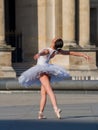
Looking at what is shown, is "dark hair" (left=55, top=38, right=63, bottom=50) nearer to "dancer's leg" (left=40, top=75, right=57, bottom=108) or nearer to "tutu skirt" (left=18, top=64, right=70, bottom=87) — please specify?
"tutu skirt" (left=18, top=64, right=70, bottom=87)

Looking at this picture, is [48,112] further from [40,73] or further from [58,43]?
[58,43]

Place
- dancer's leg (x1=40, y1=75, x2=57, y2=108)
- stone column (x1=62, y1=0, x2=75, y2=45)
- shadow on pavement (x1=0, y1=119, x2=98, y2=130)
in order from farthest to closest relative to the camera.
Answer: stone column (x1=62, y1=0, x2=75, y2=45) → dancer's leg (x1=40, y1=75, x2=57, y2=108) → shadow on pavement (x1=0, y1=119, x2=98, y2=130)

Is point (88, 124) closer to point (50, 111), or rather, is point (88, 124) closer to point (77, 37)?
point (50, 111)

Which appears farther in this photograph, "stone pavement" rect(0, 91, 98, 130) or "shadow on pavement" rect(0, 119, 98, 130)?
"stone pavement" rect(0, 91, 98, 130)

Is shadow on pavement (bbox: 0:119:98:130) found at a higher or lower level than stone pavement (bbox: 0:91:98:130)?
higher

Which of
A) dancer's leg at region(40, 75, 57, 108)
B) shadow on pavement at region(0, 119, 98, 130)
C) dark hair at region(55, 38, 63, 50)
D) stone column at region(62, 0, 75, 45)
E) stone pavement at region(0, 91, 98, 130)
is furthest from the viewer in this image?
stone column at region(62, 0, 75, 45)

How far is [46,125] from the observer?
1471 cm

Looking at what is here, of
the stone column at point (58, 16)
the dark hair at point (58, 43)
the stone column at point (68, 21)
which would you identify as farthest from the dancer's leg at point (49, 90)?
the stone column at point (58, 16)

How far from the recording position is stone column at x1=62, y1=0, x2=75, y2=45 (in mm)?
35062

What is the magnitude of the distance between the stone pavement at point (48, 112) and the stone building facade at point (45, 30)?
910cm

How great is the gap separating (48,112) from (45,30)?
64.8 ft

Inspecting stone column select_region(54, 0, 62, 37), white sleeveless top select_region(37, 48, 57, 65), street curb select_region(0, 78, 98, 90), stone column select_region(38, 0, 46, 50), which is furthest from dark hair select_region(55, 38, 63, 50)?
stone column select_region(38, 0, 46, 50)

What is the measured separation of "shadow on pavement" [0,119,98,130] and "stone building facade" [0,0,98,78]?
17952 millimetres

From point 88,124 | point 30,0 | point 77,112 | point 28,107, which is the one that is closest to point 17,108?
point 28,107
